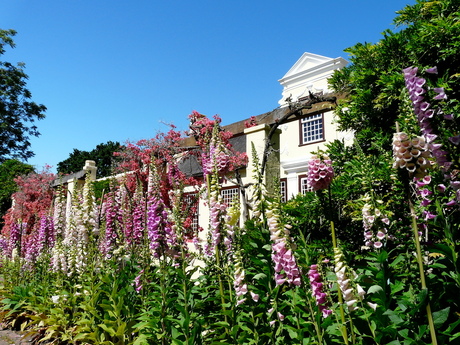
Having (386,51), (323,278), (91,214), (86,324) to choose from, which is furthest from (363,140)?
(86,324)

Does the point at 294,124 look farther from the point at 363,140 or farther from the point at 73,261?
the point at 73,261

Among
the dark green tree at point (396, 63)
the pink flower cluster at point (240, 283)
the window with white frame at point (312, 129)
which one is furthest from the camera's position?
the window with white frame at point (312, 129)

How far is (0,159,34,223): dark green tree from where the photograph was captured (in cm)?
2934

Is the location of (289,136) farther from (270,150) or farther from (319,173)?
(319,173)

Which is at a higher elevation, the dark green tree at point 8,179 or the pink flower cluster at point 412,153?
the dark green tree at point 8,179

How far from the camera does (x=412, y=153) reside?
2.01 m

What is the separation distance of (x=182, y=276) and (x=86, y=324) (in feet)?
7.34

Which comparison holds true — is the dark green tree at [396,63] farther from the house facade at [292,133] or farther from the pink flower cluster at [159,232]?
the pink flower cluster at [159,232]

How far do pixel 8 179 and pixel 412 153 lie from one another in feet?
123

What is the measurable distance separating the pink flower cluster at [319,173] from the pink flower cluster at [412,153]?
656 mm

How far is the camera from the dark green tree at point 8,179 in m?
→ 29.3

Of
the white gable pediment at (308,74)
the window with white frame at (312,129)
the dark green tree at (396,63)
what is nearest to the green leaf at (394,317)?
the dark green tree at (396,63)

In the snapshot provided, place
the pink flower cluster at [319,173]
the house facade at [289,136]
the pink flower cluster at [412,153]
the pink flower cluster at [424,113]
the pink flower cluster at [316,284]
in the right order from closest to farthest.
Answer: the pink flower cluster at [412,153] → the pink flower cluster at [424,113] → the pink flower cluster at [316,284] → the pink flower cluster at [319,173] → the house facade at [289,136]

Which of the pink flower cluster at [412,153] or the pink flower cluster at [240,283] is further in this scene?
the pink flower cluster at [240,283]
